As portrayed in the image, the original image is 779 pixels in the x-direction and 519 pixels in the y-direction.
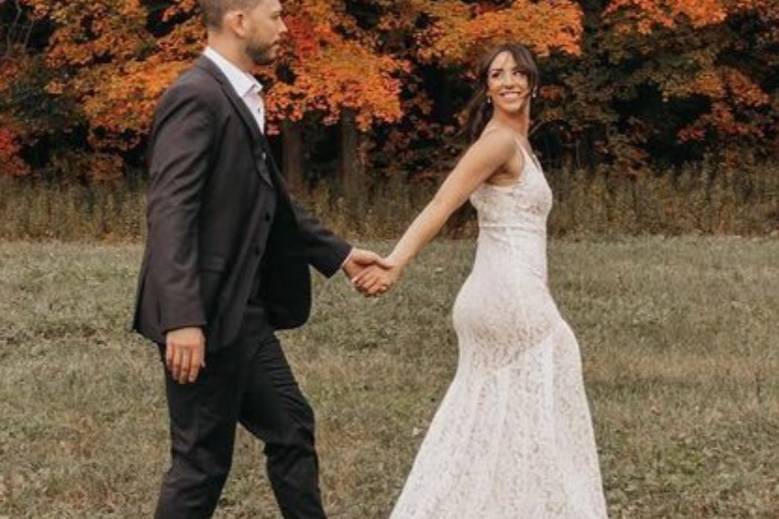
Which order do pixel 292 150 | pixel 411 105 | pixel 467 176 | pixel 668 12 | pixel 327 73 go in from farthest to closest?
pixel 411 105, pixel 292 150, pixel 668 12, pixel 327 73, pixel 467 176

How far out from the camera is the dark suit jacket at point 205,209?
4539 mm

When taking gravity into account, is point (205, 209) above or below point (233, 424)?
above

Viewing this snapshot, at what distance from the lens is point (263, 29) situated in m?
4.85

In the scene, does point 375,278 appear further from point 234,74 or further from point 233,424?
point 234,74

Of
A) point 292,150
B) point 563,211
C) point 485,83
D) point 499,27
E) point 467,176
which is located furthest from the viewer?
point 292,150

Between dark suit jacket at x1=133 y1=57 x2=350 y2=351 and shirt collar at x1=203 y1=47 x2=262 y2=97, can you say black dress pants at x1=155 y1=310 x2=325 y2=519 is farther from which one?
shirt collar at x1=203 y1=47 x2=262 y2=97

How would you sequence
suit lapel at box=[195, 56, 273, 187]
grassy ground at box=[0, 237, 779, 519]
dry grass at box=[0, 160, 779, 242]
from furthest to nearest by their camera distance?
dry grass at box=[0, 160, 779, 242], grassy ground at box=[0, 237, 779, 519], suit lapel at box=[195, 56, 273, 187]

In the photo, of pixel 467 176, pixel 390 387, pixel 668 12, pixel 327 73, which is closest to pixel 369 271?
pixel 467 176

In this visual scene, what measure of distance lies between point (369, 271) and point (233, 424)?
39.1 inches

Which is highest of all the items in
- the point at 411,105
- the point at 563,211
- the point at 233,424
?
the point at 233,424

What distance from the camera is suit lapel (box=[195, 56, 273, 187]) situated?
4770 mm

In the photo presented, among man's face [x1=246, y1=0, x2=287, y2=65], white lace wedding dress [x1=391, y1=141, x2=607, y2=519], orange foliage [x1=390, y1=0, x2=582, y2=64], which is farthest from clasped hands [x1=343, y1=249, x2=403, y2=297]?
orange foliage [x1=390, y1=0, x2=582, y2=64]

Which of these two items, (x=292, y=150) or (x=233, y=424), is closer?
(x=233, y=424)

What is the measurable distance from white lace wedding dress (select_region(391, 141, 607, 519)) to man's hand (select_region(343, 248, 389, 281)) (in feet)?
1.28
